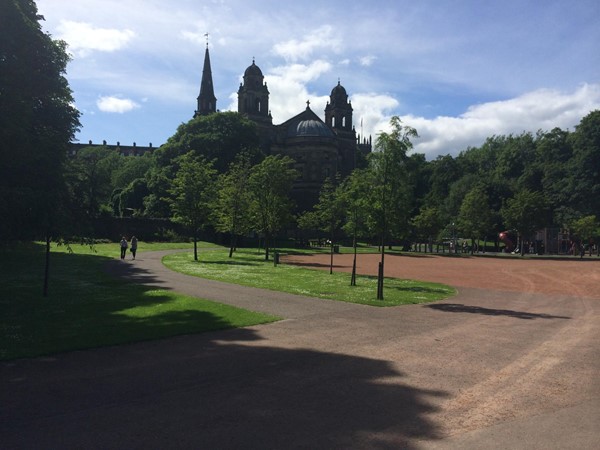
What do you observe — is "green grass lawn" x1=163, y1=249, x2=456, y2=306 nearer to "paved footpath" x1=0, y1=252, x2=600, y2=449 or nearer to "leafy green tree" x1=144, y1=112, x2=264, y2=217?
"paved footpath" x1=0, y1=252, x2=600, y2=449

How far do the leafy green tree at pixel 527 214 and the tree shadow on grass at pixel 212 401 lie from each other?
53.1m

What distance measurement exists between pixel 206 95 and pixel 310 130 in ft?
73.4

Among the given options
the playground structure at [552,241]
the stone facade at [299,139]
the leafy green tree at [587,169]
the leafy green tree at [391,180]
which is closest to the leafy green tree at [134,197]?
the stone facade at [299,139]

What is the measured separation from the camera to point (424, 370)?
8.95 meters

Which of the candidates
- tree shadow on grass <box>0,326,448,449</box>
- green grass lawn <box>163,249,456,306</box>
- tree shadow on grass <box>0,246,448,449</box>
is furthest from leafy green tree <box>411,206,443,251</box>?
tree shadow on grass <box>0,326,448,449</box>

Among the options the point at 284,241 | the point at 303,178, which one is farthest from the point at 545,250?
the point at 303,178

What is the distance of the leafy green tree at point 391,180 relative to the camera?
68.5 feet

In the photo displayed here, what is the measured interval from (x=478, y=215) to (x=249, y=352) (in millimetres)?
57467

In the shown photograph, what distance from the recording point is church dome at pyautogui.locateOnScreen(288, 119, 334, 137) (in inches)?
3755

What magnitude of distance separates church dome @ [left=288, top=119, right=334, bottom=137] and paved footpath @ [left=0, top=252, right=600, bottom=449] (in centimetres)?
8469

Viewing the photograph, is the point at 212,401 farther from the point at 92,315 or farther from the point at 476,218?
the point at 476,218

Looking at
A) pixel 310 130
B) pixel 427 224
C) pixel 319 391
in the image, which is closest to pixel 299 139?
pixel 310 130

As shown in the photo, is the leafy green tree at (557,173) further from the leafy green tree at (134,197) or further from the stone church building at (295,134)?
the leafy green tree at (134,197)

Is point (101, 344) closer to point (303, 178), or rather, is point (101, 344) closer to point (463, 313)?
point (463, 313)
